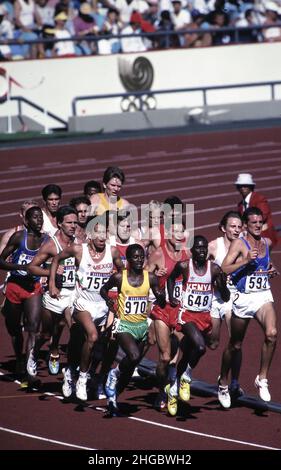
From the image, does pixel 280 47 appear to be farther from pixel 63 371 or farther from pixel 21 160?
pixel 63 371

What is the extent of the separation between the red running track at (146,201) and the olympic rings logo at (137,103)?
7.44 feet

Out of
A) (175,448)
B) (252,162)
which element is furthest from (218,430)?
(252,162)

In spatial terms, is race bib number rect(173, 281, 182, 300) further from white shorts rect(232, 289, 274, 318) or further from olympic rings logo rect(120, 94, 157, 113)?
olympic rings logo rect(120, 94, 157, 113)

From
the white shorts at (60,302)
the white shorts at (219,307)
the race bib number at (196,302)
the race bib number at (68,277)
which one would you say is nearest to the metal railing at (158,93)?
the white shorts at (60,302)

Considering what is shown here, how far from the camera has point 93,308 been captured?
533 inches

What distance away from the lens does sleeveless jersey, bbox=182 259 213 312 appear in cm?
1323

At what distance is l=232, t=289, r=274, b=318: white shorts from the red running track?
89 cm

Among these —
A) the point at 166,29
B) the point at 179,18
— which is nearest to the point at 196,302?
the point at 166,29

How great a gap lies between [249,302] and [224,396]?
918 mm

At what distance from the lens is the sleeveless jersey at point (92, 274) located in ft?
44.3

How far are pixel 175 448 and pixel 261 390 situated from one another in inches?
64.8

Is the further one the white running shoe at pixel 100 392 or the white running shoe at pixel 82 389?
the white running shoe at pixel 100 392

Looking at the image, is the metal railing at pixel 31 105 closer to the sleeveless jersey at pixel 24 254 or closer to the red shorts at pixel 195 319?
the sleeveless jersey at pixel 24 254

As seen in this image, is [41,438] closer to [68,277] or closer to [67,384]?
[67,384]
